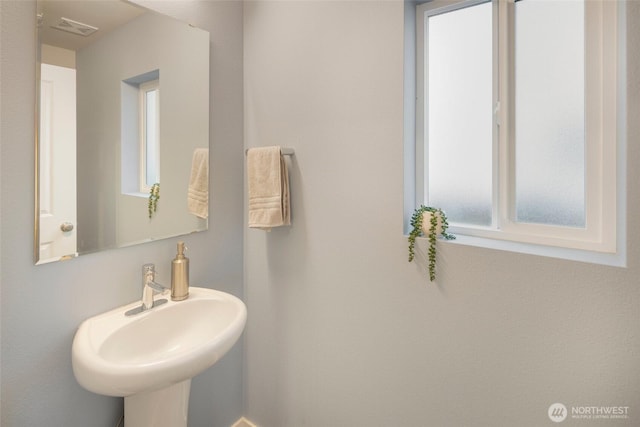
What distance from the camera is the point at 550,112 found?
3.35ft

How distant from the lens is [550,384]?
2.99 feet

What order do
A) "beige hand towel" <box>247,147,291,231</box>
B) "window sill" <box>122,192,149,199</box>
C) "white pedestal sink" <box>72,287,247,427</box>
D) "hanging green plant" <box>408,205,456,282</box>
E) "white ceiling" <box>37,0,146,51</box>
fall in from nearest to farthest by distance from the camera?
1. "white pedestal sink" <box>72,287,247,427</box>
2. "white ceiling" <box>37,0,146,51</box>
3. "hanging green plant" <box>408,205,456,282</box>
4. "window sill" <box>122,192,149,199</box>
5. "beige hand towel" <box>247,147,291,231</box>

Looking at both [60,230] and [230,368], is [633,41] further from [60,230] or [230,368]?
[230,368]

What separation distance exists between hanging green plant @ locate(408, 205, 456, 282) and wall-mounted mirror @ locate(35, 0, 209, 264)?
36.2 inches

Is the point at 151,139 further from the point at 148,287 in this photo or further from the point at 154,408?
the point at 154,408

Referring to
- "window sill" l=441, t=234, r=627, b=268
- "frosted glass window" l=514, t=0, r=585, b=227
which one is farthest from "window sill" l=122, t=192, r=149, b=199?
"frosted glass window" l=514, t=0, r=585, b=227

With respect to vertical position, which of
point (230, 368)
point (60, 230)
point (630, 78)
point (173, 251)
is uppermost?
point (630, 78)

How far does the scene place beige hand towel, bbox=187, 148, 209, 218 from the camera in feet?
4.55

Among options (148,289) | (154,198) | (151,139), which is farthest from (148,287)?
(151,139)

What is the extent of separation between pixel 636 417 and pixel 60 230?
5.64 ft

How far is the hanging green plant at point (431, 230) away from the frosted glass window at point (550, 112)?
0.25 m

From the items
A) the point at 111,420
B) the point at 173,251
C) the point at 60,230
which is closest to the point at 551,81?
the point at 173,251

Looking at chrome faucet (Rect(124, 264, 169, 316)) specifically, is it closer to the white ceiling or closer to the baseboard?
the white ceiling

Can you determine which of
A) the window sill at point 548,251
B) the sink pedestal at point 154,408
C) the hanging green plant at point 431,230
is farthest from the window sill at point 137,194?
the window sill at point 548,251
